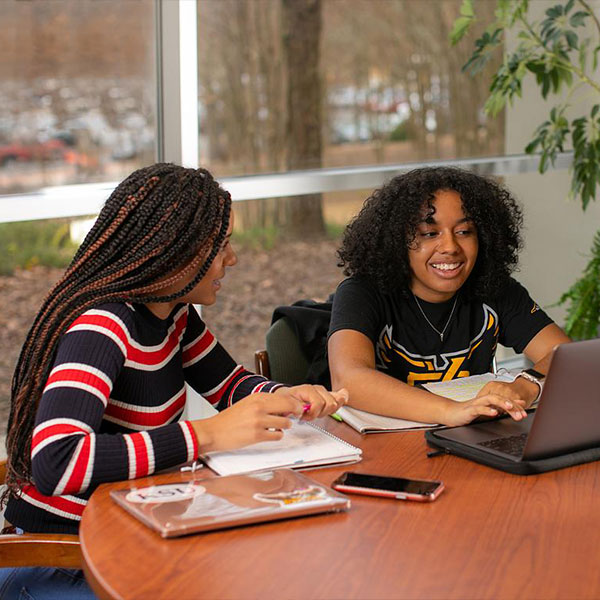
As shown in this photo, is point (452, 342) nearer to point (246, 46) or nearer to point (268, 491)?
point (268, 491)

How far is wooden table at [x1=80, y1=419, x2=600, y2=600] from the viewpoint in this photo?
1150 millimetres

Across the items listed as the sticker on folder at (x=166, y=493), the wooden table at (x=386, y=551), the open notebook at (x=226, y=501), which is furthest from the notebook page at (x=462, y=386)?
the sticker on folder at (x=166, y=493)

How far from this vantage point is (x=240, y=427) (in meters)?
1.56

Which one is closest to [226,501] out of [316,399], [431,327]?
[316,399]

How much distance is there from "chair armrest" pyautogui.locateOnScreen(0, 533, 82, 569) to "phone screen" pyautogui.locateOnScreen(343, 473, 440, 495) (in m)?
0.43

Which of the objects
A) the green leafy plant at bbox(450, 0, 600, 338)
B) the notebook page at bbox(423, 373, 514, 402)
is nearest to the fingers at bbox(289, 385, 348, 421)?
the notebook page at bbox(423, 373, 514, 402)

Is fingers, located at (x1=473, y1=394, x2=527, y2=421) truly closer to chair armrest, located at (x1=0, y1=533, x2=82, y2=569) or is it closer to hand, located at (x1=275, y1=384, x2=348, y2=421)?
hand, located at (x1=275, y1=384, x2=348, y2=421)

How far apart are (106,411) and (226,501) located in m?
0.40

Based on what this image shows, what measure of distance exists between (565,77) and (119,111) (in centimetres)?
226

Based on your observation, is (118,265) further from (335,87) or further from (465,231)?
(335,87)

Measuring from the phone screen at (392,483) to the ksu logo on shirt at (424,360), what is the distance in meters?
0.77

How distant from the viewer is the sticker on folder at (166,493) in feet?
4.58

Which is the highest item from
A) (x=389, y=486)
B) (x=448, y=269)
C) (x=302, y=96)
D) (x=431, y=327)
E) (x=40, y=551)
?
(x=302, y=96)

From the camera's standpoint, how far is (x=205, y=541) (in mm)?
1273
